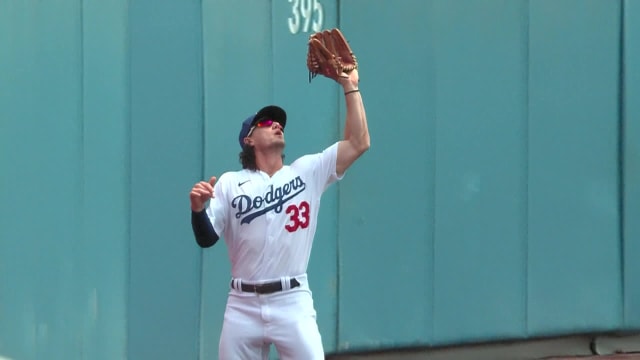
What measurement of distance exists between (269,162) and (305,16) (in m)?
1.61

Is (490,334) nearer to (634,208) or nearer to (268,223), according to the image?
(634,208)

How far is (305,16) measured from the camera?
7.21 meters

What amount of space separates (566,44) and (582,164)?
0.78 m

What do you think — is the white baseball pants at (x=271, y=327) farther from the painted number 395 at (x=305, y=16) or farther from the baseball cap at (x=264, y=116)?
the painted number 395 at (x=305, y=16)

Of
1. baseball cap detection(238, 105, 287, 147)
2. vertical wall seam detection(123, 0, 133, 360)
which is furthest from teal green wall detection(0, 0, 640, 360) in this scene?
baseball cap detection(238, 105, 287, 147)

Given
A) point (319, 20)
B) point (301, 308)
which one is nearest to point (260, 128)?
point (301, 308)

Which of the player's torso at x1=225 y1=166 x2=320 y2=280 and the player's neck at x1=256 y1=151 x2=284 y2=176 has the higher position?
the player's neck at x1=256 y1=151 x2=284 y2=176

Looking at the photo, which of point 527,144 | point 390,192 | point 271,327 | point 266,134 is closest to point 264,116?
point 266,134

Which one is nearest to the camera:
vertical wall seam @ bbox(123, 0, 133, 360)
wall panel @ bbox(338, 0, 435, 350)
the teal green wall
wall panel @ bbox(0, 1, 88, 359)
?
wall panel @ bbox(0, 1, 88, 359)

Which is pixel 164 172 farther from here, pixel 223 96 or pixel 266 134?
pixel 266 134

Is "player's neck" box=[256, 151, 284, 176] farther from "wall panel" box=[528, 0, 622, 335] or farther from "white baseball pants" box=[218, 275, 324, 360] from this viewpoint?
"wall panel" box=[528, 0, 622, 335]

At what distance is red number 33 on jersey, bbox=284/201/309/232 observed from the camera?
573cm

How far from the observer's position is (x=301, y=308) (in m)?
5.68

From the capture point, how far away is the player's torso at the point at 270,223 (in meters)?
5.69
